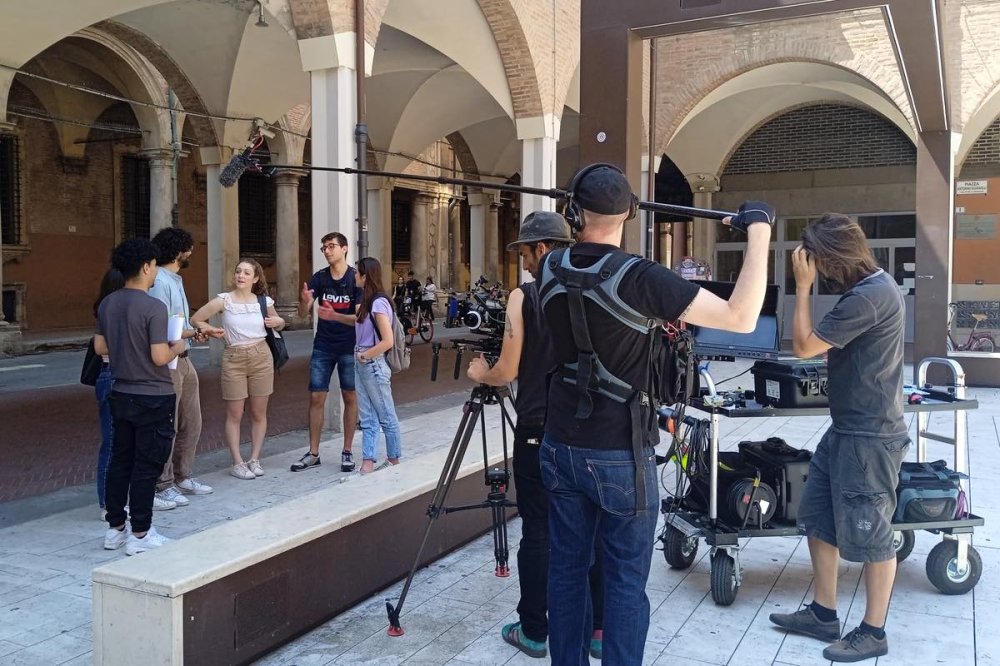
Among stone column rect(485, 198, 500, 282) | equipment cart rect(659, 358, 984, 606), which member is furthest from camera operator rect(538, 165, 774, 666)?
stone column rect(485, 198, 500, 282)

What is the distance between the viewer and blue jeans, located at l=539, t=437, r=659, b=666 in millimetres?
2445

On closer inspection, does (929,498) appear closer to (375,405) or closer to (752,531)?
(752,531)

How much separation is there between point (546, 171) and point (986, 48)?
306 inches

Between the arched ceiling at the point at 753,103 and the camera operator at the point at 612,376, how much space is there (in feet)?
46.3

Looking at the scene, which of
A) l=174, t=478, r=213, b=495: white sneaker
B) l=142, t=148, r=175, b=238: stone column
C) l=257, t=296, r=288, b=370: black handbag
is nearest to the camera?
l=174, t=478, r=213, b=495: white sneaker

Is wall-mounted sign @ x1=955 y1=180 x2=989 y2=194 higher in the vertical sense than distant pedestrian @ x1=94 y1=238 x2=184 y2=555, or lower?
higher

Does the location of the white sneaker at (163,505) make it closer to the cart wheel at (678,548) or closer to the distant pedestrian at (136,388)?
the distant pedestrian at (136,388)

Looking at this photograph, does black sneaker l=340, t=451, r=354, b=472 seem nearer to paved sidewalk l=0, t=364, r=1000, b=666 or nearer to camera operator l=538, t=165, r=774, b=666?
paved sidewalk l=0, t=364, r=1000, b=666

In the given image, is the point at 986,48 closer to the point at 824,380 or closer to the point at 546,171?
the point at 546,171

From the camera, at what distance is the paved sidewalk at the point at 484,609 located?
3.30 metres

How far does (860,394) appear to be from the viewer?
3197 millimetres

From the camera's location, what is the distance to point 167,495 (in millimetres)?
5398

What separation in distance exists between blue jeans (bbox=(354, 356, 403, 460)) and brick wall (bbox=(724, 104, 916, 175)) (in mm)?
16736

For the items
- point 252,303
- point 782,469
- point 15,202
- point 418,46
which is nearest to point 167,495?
point 252,303
